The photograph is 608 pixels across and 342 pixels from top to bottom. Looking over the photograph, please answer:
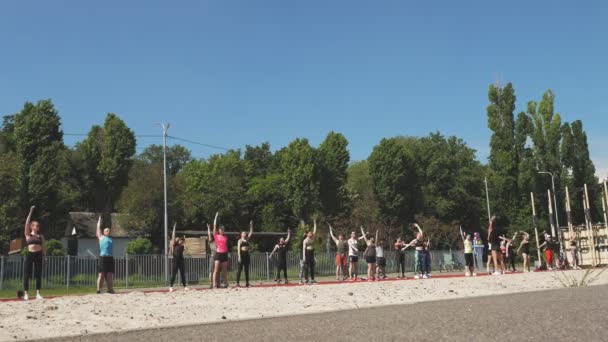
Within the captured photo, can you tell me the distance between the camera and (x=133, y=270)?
26656 mm

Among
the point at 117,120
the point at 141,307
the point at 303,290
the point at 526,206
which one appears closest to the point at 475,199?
the point at 526,206

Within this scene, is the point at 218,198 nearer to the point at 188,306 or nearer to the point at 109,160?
the point at 109,160

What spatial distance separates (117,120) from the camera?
5025cm

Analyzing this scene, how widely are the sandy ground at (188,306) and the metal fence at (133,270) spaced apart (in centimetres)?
698

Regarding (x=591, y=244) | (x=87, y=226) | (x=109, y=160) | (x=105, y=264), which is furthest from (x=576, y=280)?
(x=87, y=226)

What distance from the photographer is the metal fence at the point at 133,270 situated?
77.3 ft

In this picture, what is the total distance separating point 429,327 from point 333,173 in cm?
5090

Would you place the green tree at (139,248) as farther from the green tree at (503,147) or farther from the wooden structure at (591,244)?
the green tree at (503,147)

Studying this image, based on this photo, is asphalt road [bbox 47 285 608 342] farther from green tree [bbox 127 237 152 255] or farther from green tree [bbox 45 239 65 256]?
green tree [bbox 127 237 152 255]

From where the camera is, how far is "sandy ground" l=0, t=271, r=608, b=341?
921cm

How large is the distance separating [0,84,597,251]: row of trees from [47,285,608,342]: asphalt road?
3320 cm

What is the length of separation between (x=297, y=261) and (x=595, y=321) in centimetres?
2448

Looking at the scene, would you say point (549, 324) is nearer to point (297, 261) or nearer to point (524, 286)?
point (524, 286)

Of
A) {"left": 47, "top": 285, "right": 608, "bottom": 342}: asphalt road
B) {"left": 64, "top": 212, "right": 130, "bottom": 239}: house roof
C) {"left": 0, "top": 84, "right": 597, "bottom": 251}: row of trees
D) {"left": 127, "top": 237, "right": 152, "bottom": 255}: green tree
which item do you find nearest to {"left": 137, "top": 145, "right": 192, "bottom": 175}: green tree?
{"left": 0, "top": 84, "right": 597, "bottom": 251}: row of trees
